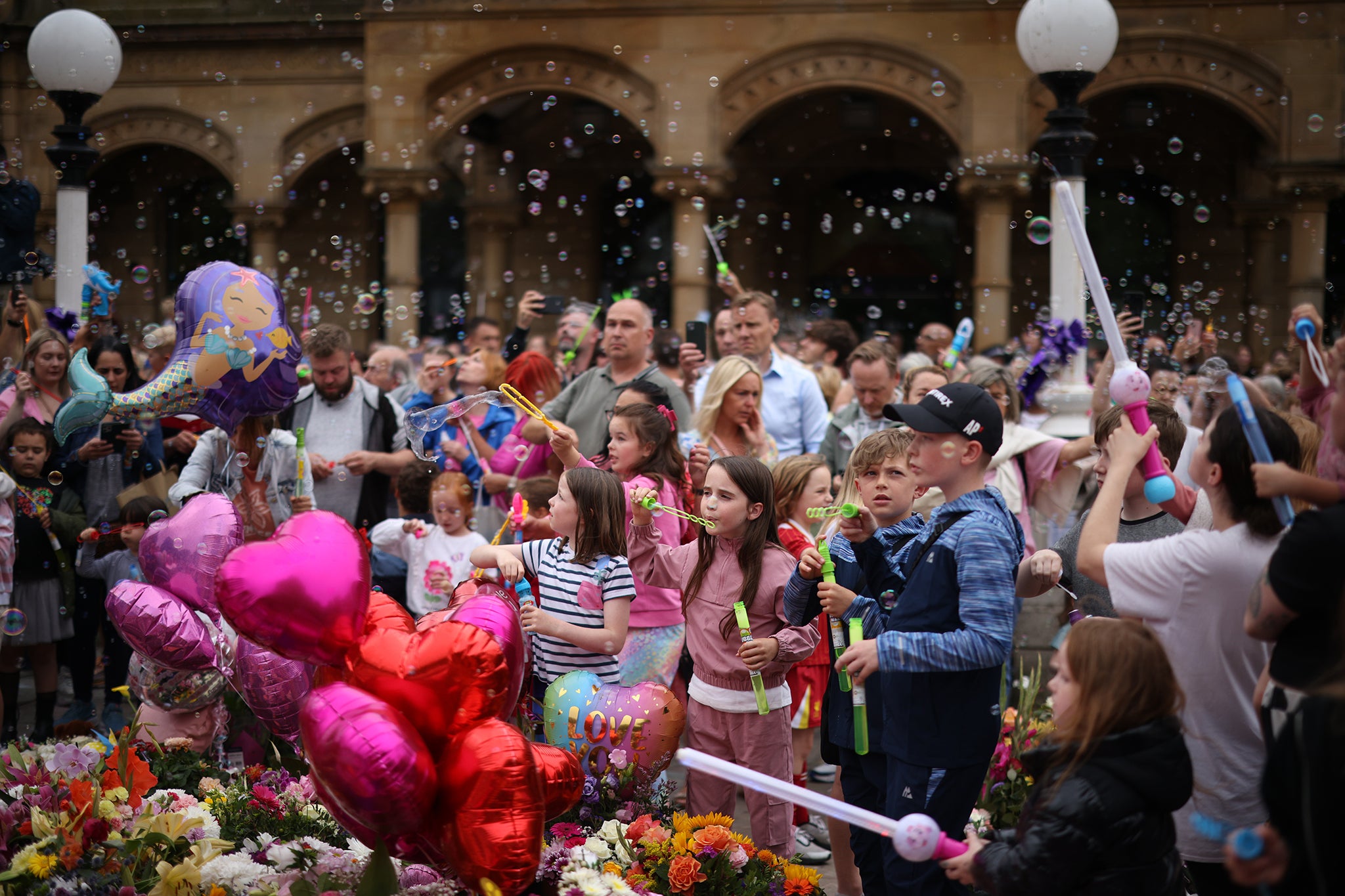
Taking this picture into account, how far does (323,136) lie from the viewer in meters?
15.6

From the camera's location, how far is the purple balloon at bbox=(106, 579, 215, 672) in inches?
148

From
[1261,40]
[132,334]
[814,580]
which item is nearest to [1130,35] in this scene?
[1261,40]

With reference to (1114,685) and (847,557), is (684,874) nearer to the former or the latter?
(847,557)

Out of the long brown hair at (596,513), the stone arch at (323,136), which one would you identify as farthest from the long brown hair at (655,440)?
the stone arch at (323,136)

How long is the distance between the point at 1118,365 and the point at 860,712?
1146 mm

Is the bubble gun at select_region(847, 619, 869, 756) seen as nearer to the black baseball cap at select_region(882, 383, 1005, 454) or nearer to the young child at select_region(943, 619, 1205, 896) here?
the black baseball cap at select_region(882, 383, 1005, 454)

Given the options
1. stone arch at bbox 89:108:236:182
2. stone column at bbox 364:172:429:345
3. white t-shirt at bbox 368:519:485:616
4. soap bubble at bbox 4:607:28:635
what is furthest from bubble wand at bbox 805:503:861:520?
stone arch at bbox 89:108:236:182

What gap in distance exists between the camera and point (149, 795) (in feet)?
12.6

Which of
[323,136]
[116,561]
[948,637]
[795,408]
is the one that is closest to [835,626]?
[948,637]

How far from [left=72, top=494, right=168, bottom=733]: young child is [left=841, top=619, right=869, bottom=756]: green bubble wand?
329 cm

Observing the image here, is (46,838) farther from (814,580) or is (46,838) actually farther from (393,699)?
(814,580)

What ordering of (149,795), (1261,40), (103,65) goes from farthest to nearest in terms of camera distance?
(1261,40) → (103,65) → (149,795)

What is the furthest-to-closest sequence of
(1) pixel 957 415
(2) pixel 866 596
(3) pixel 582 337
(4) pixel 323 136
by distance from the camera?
1. (4) pixel 323 136
2. (3) pixel 582 337
3. (2) pixel 866 596
4. (1) pixel 957 415

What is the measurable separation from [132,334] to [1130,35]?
13.5 m
